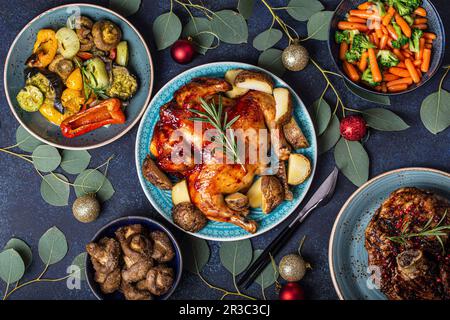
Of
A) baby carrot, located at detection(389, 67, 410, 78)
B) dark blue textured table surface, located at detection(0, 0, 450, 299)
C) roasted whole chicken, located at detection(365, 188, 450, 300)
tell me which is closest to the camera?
roasted whole chicken, located at detection(365, 188, 450, 300)

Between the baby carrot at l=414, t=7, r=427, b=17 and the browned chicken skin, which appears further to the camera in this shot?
the baby carrot at l=414, t=7, r=427, b=17

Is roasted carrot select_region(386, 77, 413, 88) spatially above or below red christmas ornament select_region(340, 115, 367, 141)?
above

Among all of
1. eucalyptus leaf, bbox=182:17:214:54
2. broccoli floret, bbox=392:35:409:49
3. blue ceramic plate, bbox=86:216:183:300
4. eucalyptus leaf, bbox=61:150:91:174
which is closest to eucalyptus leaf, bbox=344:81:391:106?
broccoli floret, bbox=392:35:409:49

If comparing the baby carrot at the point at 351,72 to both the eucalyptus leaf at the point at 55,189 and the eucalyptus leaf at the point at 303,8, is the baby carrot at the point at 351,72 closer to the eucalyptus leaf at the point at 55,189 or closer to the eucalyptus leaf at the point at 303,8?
the eucalyptus leaf at the point at 303,8

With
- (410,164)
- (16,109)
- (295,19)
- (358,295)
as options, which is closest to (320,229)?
(358,295)

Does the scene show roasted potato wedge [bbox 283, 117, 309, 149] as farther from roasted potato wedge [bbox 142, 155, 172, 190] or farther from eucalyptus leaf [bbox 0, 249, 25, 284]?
eucalyptus leaf [bbox 0, 249, 25, 284]

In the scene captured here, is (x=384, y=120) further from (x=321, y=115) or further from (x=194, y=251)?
(x=194, y=251)
